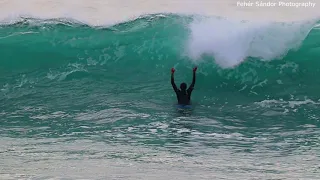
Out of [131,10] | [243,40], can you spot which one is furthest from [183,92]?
[131,10]

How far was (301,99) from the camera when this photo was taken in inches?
572

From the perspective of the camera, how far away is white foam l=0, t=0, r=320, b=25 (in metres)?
19.2

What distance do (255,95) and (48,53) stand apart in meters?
6.78

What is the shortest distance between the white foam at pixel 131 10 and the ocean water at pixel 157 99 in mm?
372

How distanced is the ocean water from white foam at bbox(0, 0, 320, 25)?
37 cm

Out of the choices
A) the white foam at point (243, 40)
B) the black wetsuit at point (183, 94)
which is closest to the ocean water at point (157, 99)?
the white foam at point (243, 40)

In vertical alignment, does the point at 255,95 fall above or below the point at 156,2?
below

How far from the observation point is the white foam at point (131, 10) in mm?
19156

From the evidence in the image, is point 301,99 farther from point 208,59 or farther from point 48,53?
point 48,53

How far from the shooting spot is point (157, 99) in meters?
14.8

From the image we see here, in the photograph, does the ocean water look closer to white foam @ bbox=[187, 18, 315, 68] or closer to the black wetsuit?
white foam @ bbox=[187, 18, 315, 68]

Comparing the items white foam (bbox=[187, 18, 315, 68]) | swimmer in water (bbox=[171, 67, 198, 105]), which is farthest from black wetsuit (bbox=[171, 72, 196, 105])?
white foam (bbox=[187, 18, 315, 68])

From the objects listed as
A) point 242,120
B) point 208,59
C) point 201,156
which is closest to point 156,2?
point 208,59

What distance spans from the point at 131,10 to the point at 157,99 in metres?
6.12
